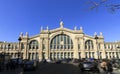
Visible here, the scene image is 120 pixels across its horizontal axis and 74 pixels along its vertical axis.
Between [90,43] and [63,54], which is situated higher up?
[90,43]

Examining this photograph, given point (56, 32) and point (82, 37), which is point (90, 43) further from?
point (56, 32)

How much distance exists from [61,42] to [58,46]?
2.27 m

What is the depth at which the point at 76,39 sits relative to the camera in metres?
76.1

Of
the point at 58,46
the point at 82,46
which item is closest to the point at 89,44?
the point at 82,46

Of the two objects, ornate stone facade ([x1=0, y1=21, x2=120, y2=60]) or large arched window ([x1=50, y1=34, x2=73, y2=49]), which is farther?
large arched window ([x1=50, y1=34, x2=73, y2=49])

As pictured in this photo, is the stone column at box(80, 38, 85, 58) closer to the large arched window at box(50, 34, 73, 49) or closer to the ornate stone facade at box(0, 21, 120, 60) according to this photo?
the ornate stone facade at box(0, 21, 120, 60)

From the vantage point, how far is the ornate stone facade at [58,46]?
246 ft

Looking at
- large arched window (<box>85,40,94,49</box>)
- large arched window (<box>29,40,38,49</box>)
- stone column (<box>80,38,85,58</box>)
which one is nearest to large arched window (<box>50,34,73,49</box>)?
stone column (<box>80,38,85,58</box>)

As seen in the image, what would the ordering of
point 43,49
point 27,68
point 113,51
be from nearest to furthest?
point 27,68 → point 43,49 → point 113,51

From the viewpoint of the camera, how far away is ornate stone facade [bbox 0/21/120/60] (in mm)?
74938

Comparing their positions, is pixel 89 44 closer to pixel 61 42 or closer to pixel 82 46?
pixel 82 46

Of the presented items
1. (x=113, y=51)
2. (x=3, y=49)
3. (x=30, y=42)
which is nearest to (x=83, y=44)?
(x=113, y=51)

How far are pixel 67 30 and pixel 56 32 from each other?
513 cm

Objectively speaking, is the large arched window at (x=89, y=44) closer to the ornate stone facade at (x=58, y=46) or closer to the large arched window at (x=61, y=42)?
the ornate stone facade at (x=58, y=46)
